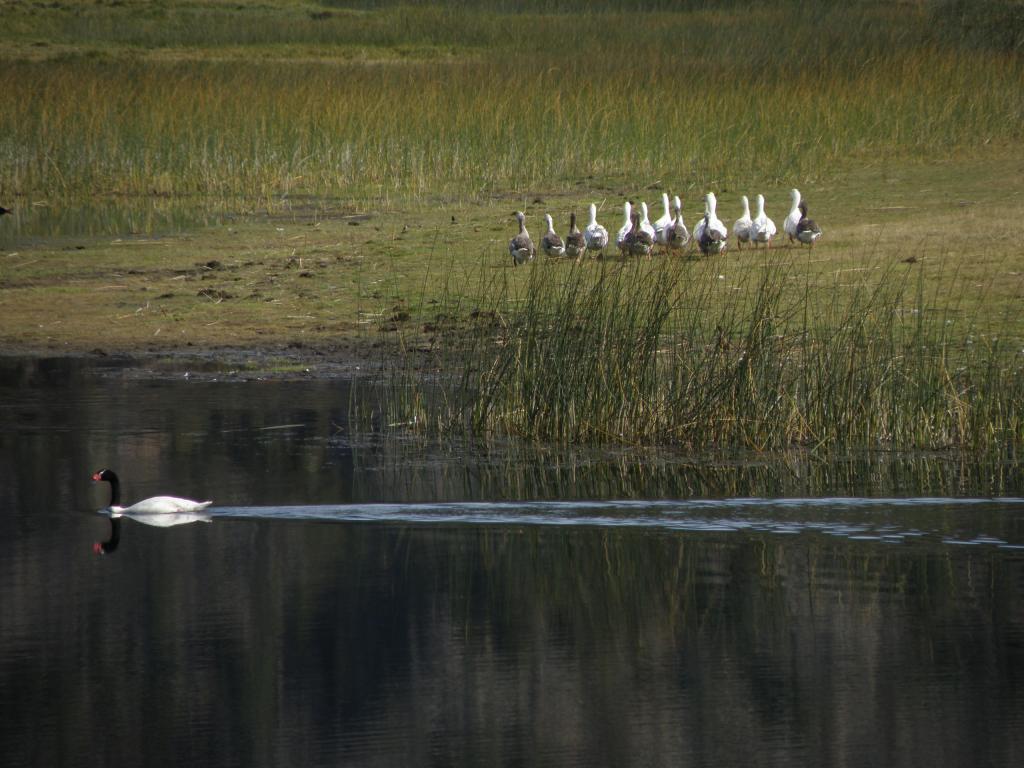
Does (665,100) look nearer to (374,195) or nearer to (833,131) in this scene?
(833,131)

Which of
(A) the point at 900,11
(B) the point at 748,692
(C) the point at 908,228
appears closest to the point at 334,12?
(A) the point at 900,11

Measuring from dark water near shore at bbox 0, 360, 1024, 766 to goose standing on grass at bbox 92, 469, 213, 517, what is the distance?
114 mm

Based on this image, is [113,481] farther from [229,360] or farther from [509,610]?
[229,360]

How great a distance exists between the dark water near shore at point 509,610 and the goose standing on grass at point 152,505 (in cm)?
11

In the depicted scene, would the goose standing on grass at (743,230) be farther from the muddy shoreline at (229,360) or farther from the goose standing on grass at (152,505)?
the goose standing on grass at (152,505)

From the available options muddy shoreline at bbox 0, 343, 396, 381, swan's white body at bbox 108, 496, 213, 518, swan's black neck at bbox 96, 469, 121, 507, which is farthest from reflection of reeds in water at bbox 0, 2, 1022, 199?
swan's white body at bbox 108, 496, 213, 518

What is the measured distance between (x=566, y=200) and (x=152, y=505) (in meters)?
12.0

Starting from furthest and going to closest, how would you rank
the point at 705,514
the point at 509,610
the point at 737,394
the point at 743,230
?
1. the point at 743,230
2. the point at 737,394
3. the point at 705,514
4. the point at 509,610

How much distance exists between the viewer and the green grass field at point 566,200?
34.4 ft

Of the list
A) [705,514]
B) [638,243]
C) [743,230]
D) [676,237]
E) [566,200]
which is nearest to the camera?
[705,514]

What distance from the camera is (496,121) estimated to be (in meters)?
22.1

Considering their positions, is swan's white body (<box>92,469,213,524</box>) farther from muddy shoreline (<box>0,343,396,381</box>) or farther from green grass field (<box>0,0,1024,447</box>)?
muddy shoreline (<box>0,343,396,381</box>)

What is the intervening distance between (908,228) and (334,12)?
30.9 metres

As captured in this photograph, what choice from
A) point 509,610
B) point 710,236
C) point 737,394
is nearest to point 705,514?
point 509,610
